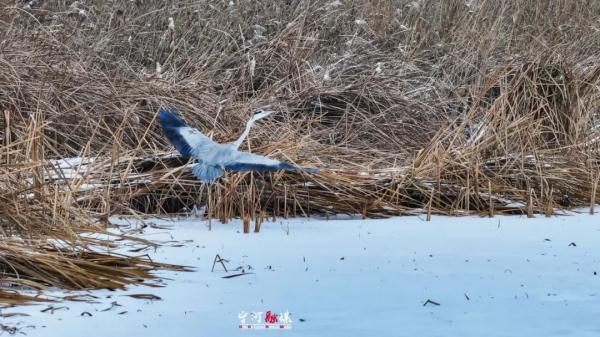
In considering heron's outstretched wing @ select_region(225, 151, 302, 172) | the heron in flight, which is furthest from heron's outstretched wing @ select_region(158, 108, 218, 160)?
heron's outstretched wing @ select_region(225, 151, 302, 172)

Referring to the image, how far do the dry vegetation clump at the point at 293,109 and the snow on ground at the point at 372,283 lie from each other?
0.26 meters

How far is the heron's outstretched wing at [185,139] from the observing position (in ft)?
13.0

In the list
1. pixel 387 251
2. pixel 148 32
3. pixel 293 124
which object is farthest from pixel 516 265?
pixel 148 32

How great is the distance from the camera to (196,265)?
370 cm

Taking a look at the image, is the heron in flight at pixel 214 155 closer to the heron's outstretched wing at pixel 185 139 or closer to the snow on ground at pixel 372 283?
the heron's outstretched wing at pixel 185 139

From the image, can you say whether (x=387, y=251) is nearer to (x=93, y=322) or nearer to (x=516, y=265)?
(x=516, y=265)

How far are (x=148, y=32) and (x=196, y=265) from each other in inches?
140

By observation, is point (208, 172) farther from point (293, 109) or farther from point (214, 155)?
point (293, 109)

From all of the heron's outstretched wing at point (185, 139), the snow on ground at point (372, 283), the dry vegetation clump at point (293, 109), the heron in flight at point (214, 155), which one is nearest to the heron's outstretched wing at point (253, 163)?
the heron in flight at point (214, 155)

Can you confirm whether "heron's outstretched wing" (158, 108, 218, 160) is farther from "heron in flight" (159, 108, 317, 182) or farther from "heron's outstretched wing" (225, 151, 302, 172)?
"heron's outstretched wing" (225, 151, 302, 172)

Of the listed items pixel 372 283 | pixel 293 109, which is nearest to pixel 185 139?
pixel 372 283

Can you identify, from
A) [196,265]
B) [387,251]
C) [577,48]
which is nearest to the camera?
[196,265]

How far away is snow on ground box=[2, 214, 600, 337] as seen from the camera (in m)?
2.89

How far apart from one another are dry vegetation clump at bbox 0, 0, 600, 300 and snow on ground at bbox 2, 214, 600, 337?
260 millimetres
